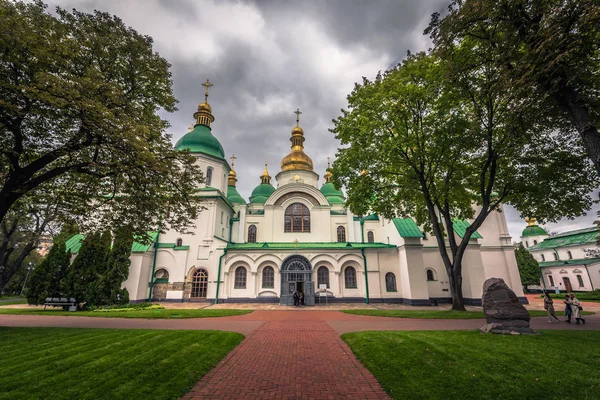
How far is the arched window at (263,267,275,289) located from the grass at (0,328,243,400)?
13.6 meters

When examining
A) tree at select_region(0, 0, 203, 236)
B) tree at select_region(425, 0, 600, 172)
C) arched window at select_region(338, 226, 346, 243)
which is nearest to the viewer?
tree at select_region(425, 0, 600, 172)

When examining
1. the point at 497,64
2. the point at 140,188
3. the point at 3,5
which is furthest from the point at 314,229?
the point at 3,5

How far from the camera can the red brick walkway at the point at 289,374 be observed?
4.82m

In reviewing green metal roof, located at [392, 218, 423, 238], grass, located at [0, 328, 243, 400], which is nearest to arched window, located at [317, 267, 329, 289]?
green metal roof, located at [392, 218, 423, 238]

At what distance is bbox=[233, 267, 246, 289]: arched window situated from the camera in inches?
883

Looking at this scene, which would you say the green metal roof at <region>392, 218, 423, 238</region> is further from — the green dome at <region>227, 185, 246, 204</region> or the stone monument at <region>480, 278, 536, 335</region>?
the green dome at <region>227, 185, 246, 204</region>

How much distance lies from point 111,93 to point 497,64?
39.4ft

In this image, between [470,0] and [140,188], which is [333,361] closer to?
[140,188]

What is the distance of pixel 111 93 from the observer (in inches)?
323

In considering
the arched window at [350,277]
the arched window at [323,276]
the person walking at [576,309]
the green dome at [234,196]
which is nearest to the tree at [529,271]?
the arched window at [350,277]

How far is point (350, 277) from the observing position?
22641 millimetres

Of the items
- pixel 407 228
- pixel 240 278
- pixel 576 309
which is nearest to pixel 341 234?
pixel 407 228

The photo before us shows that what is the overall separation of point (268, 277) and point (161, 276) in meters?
8.98

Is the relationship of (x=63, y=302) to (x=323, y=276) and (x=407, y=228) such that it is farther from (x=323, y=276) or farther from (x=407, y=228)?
(x=407, y=228)
